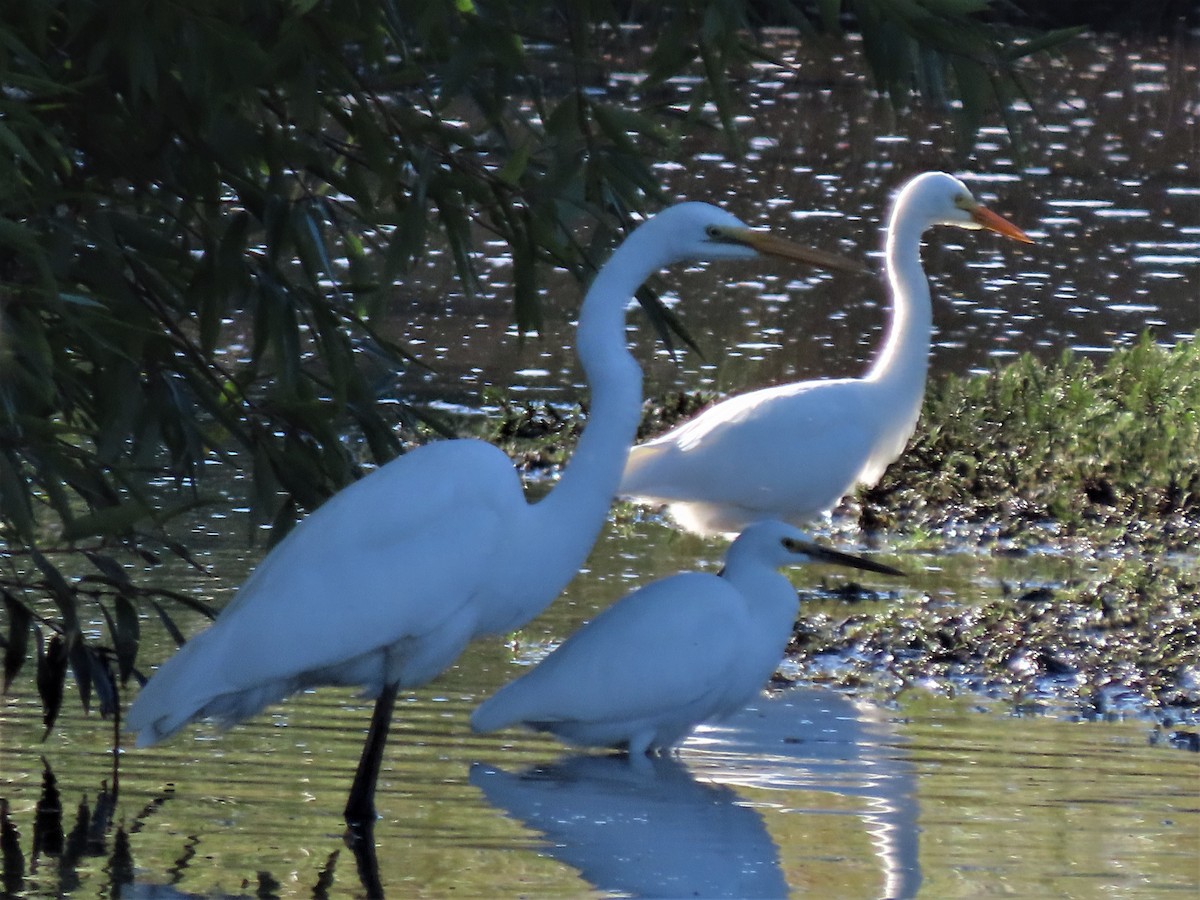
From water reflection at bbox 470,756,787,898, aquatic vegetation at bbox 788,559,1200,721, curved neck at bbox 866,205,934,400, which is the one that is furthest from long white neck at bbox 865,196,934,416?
water reflection at bbox 470,756,787,898

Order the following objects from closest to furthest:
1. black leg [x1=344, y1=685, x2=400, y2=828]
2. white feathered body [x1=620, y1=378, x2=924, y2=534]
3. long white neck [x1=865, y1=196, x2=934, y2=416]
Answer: black leg [x1=344, y1=685, x2=400, y2=828]
white feathered body [x1=620, y1=378, x2=924, y2=534]
long white neck [x1=865, y1=196, x2=934, y2=416]

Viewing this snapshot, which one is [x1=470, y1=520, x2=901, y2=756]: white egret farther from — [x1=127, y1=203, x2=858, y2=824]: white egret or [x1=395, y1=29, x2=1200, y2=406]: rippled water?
[x1=395, y1=29, x2=1200, y2=406]: rippled water

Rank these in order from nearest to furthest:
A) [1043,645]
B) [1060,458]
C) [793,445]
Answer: [1043,645] → [793,445] → [1060,458]

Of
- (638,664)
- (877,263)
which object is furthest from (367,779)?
(877,263)

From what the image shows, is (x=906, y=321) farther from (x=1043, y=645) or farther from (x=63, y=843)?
(x=63, y=843)

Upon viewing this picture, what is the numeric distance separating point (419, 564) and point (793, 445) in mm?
2797

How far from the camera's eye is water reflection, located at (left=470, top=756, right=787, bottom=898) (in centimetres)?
391

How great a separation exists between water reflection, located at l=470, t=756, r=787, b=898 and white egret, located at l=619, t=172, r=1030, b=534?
1.88m

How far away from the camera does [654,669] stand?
15.4 feet

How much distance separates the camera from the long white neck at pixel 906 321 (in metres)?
7.05

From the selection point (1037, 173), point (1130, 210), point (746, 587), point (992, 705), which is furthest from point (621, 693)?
point (1037, 173)

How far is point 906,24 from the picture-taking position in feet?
11.8

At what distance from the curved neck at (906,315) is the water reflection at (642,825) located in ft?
8.48

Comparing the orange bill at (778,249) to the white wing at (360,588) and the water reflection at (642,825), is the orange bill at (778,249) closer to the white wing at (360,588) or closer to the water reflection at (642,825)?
the white wing at (360,588)
